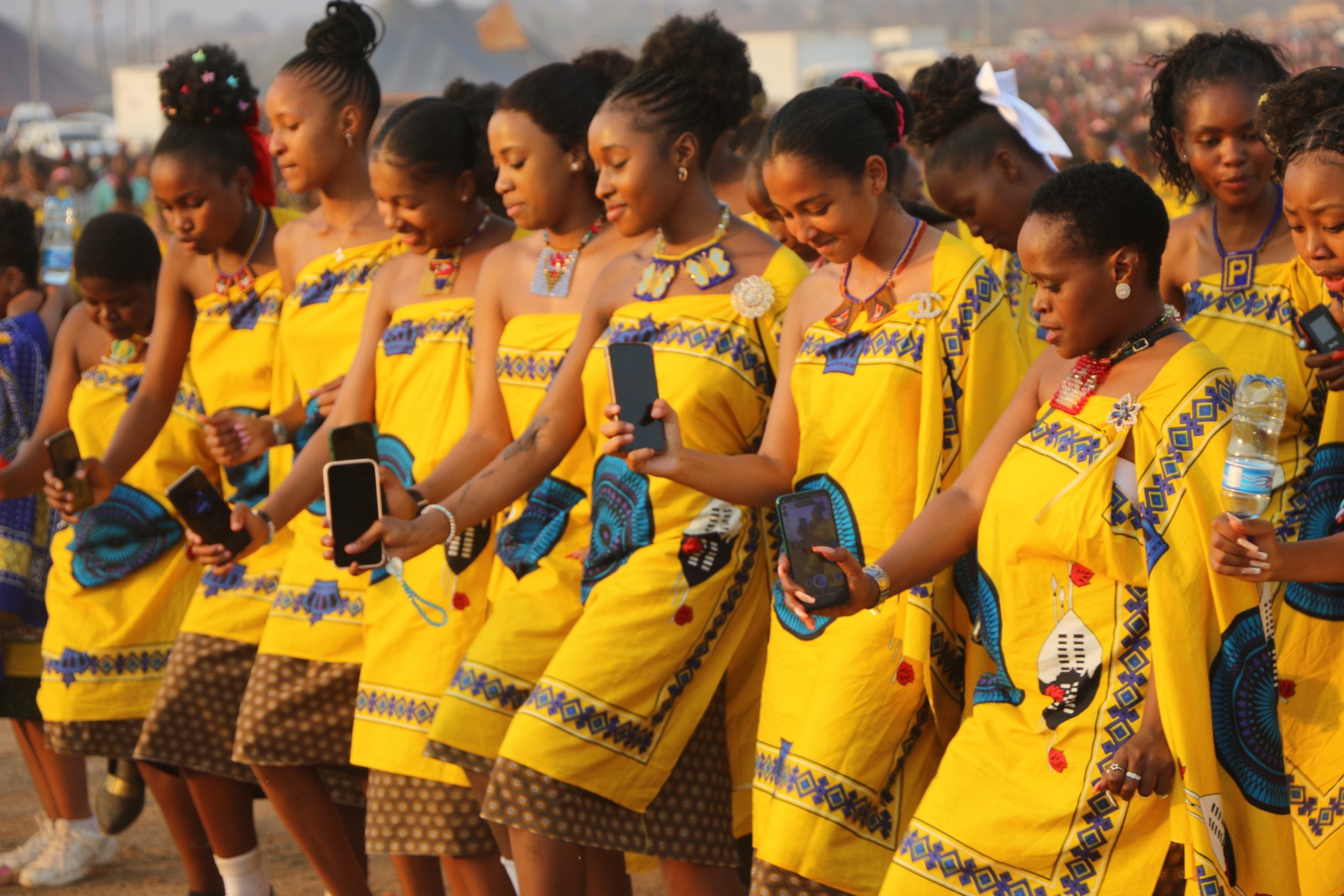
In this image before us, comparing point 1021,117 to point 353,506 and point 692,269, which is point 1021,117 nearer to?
point 692,269

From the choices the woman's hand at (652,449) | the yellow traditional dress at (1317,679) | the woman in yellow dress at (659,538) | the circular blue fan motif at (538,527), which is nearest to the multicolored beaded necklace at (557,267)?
the woman in yellow dress at (659,538)

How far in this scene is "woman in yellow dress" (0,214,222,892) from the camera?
19.1ft

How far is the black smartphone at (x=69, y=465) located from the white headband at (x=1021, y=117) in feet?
9.97

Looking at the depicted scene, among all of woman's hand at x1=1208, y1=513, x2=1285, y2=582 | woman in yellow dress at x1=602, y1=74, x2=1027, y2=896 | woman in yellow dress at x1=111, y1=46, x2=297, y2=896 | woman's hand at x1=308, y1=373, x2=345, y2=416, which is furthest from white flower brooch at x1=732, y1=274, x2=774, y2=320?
woman in yellow dress at x1=111, y1=46, x2=297, y2=896

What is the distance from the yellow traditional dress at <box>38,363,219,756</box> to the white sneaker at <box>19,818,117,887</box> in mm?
844

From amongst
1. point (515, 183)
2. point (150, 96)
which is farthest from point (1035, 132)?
point (150, 96)

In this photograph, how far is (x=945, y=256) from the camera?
390 cm

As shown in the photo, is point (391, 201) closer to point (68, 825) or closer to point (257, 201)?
point (257, 201)

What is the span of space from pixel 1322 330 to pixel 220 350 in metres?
3.50

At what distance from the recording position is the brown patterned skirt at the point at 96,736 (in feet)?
19.1

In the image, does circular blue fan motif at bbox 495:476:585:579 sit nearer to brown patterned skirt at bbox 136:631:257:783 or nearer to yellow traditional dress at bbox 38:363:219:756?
brown patterned skirt at bbox 136:631:257:783

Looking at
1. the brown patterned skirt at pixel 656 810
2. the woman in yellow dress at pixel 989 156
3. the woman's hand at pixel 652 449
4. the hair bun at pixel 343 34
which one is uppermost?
the hair bun at pixel 343 34

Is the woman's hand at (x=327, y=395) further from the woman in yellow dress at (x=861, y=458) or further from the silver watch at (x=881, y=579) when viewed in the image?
the silver watch at (x=881, y=579)

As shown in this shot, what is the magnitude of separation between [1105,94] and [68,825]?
3863 centimetres
